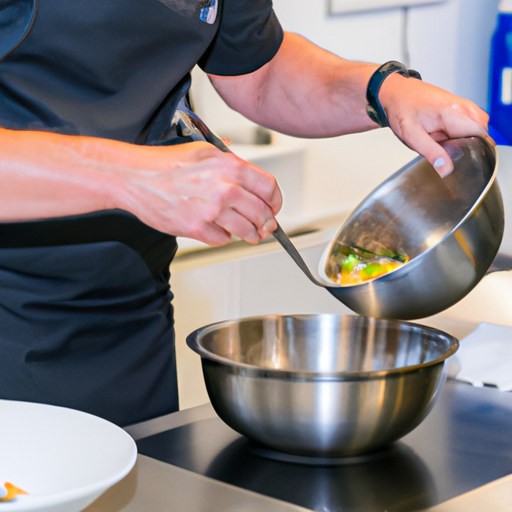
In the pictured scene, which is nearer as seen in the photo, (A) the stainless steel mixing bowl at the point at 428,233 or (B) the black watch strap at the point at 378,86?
(A) the stainless steel mixing bowl at the point at 428,233

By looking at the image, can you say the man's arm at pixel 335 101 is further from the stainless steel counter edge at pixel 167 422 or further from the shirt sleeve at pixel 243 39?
the stainless steel counter edge at pixel 167 422

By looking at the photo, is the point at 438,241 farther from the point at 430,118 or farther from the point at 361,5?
the point at 361,5

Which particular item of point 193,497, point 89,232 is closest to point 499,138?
point 89,232

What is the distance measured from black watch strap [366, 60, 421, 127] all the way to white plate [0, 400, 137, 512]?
602 millimetres

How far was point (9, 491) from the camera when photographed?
0.54 m

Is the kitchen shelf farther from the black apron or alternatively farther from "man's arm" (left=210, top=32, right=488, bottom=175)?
the black apron

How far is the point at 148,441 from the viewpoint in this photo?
727mm

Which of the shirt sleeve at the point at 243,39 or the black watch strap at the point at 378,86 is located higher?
the shirt sleeve at the point at 243,39

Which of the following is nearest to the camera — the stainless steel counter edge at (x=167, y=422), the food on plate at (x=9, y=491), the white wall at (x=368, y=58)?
the food on plate at (x=9, y=491)

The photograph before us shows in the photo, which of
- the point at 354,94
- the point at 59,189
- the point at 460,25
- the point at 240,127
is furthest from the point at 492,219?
the point at 460,25

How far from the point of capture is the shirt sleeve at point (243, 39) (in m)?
1.02

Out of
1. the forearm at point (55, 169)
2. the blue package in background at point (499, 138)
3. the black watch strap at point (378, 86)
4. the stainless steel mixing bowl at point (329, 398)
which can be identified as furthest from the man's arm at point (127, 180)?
the blue package in background at point (499, 138)

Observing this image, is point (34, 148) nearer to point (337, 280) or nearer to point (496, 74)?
point (337, 280)

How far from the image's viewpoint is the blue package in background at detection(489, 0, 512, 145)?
2.52 metres
